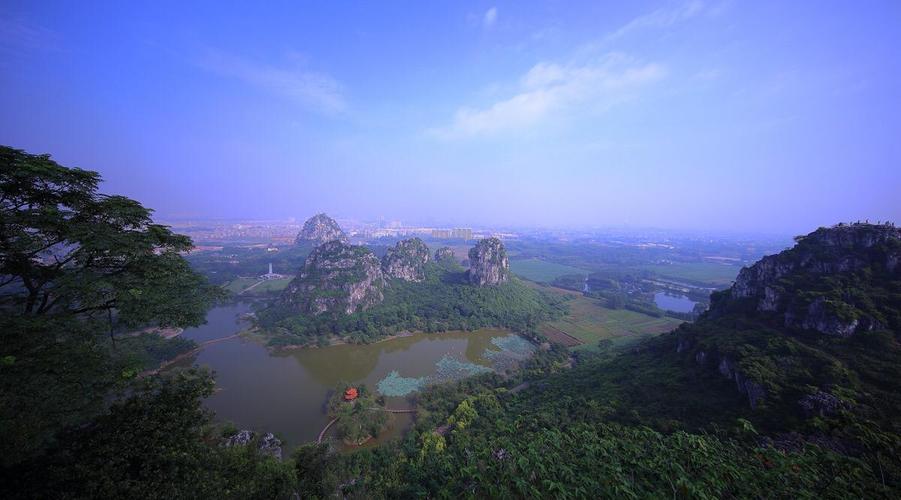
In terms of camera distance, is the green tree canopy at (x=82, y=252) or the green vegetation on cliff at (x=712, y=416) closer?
the green tree canopy at (x=82, y=252)

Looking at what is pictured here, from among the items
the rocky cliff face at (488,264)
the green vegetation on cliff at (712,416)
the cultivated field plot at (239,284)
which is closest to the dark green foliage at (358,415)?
the green vegetation on cliff at (712,416)


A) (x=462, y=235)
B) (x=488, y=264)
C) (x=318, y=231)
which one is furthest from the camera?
(x=462, y=235)

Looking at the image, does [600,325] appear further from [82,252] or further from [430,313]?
[82,252]

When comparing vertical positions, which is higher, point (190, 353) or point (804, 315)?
point (804, 315)

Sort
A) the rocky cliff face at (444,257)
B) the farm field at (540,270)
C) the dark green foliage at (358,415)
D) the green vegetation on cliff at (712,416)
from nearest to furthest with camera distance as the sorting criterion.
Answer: the green vegetation on cliff at (712,416)
the dark green foliage at (358,415)
the rocky cliff face at (444,257)
the farm field at (540,270)

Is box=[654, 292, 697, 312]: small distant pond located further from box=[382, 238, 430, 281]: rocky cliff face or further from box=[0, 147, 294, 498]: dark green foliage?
box=[0, 147, 294, 498]: dark green foliage

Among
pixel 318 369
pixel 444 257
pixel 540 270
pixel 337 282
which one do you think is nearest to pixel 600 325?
pixel 444 257

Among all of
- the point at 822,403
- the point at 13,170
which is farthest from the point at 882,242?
the point at 13,170

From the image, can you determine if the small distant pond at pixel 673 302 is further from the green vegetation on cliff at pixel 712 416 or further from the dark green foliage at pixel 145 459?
the dark green foliage at pixel 145 459
